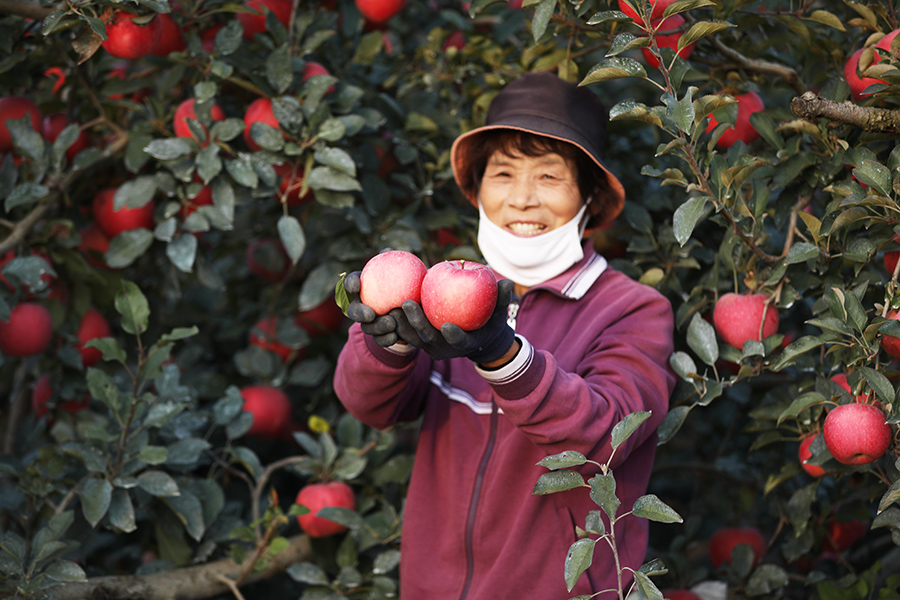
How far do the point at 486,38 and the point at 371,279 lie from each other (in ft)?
4.06

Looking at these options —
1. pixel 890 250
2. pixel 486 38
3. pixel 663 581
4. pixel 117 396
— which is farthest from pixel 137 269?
pixel 890 250

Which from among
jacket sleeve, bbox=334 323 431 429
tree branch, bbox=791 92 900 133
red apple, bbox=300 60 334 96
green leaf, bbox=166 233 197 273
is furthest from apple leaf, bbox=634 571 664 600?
red apple, bbox=300 60 334 96

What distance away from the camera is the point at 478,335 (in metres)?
1.05

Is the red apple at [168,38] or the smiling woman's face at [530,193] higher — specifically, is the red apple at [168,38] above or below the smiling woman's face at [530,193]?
above

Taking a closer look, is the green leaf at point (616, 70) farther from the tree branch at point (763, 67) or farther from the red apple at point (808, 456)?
the red apple at point (808, 456)

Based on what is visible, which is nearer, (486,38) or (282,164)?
(282,164)

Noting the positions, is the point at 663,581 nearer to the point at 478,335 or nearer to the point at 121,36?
the point at 478,335

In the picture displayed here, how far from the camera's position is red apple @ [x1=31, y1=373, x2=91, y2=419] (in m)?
2.06

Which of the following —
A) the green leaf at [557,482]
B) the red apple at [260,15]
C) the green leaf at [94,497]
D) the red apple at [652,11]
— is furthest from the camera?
the red apple at [260,15]

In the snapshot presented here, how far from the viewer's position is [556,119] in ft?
4.86

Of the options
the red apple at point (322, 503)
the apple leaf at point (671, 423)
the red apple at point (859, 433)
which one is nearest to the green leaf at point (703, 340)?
the apple leaf at point (671, 423)

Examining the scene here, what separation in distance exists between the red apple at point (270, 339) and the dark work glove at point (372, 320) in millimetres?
1083

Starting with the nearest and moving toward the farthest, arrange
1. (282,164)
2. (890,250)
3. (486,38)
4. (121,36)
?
(890,250)
(121,36)
(282,164)
(486,38)

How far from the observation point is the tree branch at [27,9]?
5.39ft
